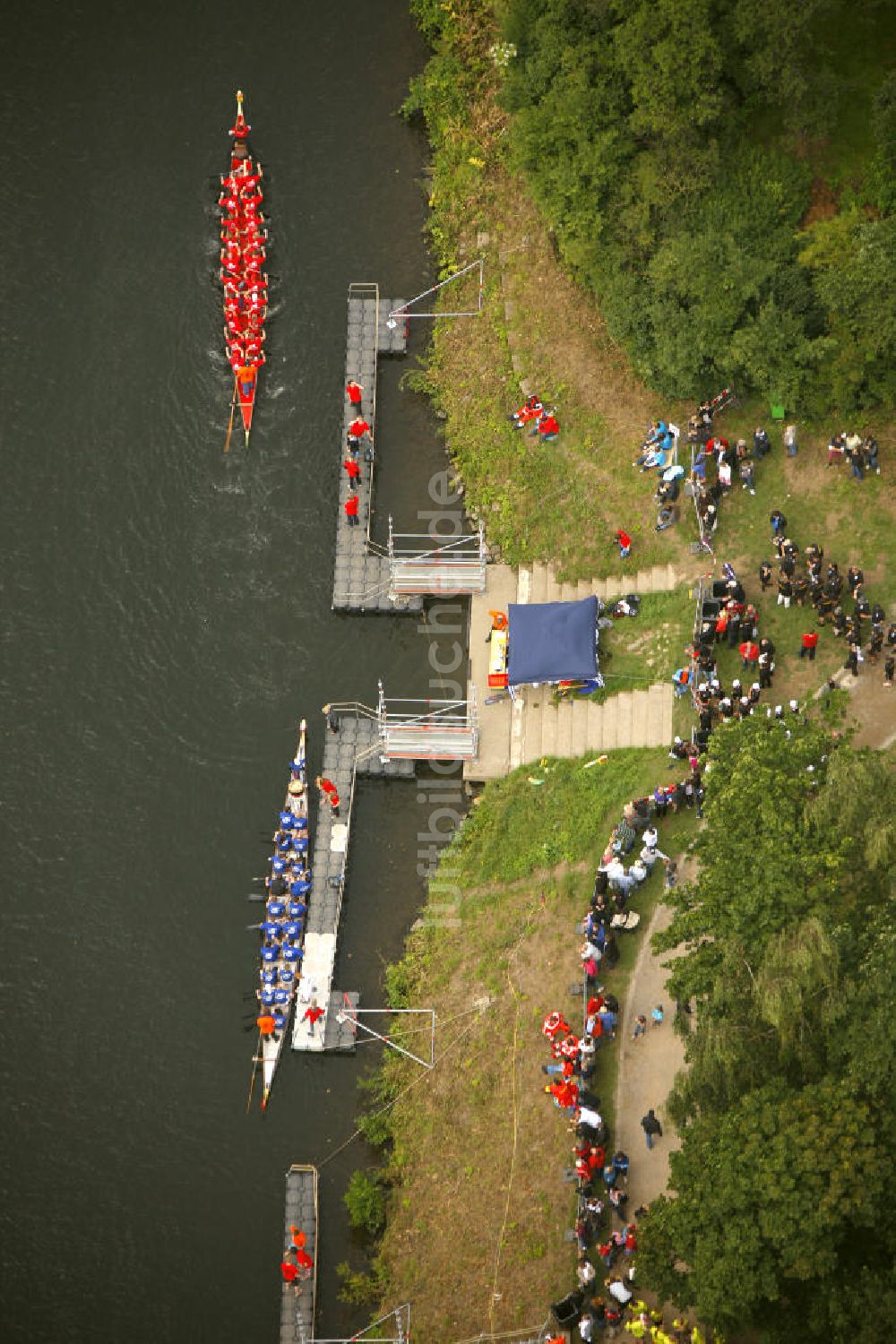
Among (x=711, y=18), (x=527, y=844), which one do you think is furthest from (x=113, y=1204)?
(x=711, y=18)

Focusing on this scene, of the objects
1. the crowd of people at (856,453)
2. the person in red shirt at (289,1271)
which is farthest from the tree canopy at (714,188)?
the person in red shirt at (289,1271)

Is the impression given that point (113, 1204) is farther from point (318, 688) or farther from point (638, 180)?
point (638, 180)

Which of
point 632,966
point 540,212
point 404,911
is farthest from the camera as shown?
point 540,212

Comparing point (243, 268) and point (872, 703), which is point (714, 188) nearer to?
point (243, 268)

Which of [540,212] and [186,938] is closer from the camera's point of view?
[186,938]

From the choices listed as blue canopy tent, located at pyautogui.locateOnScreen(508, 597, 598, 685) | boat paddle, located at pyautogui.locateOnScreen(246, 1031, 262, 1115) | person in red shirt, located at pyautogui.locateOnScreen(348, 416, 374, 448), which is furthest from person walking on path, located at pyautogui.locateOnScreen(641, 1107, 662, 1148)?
person in red shirt, located at pyautogui.locateOnScreen(348, 416, 374, 448)

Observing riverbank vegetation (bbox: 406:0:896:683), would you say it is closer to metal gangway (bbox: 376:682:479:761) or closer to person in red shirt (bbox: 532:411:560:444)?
person in red shirt (bbox: 532:411:560:444)
